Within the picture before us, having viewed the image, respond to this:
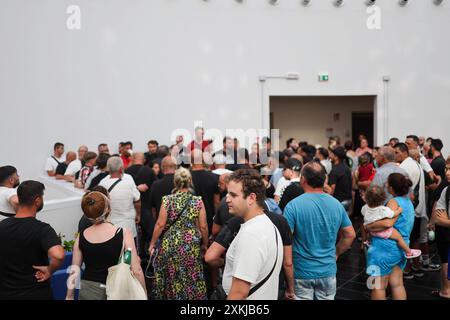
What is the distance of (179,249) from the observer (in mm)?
3660

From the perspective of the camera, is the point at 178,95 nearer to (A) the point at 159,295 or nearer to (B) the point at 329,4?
(B) the point at 329,4

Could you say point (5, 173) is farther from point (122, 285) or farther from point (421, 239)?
point (421, 239)

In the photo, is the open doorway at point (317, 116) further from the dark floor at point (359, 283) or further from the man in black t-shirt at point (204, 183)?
the man in black t-shirt at point (204, 183)

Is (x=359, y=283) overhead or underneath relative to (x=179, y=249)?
underneath

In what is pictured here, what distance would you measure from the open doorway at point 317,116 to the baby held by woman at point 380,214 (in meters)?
9.58

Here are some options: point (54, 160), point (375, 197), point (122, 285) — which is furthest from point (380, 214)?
point (54, 160)

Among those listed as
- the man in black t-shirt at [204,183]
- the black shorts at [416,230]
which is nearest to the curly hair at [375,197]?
the man in black t-shirt at [204,183]

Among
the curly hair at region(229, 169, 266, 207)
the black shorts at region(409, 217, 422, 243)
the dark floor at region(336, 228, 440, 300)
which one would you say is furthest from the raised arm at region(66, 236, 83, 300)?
the black shorts at region(409, 217, 422, 243)

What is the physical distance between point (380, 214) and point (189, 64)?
738 centimetres

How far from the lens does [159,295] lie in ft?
12.4

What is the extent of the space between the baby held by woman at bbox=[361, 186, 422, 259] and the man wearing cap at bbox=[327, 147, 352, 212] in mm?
2076

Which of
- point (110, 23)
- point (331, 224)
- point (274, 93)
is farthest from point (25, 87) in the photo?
point (331, 224)

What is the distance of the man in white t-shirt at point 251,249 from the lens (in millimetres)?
2105
